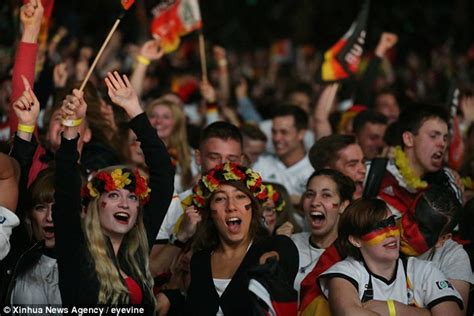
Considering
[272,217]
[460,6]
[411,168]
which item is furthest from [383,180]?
[460,6]

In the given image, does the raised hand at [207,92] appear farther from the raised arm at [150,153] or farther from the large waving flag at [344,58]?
the raised arm at [150,153]

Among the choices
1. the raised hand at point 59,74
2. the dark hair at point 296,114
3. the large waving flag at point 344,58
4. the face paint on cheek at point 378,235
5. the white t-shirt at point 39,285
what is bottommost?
the white t-shirt at point 39,285

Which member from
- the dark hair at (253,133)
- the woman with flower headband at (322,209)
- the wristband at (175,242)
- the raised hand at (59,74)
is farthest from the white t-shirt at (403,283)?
the raised hand at (59,74)

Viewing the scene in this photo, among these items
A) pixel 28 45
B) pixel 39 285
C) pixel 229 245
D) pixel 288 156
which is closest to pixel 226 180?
pixel 229 245

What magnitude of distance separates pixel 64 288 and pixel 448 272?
2621mm

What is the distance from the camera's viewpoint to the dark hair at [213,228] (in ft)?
24.6

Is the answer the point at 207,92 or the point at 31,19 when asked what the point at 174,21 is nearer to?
the point at 207,92

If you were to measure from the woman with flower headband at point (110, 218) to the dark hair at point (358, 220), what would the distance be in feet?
3.91

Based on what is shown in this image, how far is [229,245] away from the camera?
7438mm

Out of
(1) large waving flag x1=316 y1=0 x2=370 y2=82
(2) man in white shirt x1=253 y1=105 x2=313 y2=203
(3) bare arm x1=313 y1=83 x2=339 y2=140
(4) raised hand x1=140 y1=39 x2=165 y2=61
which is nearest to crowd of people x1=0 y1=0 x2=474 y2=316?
(2) man in white shirt x1=253 y1=105 x2=313 y2=203

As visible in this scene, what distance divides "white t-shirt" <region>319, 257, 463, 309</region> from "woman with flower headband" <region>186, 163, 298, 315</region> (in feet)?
1.28

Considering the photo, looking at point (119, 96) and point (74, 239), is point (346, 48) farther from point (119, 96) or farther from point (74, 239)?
point (74, 239)

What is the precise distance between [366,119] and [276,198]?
8.60 feet

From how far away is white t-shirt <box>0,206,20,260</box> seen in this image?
6.63 metres
